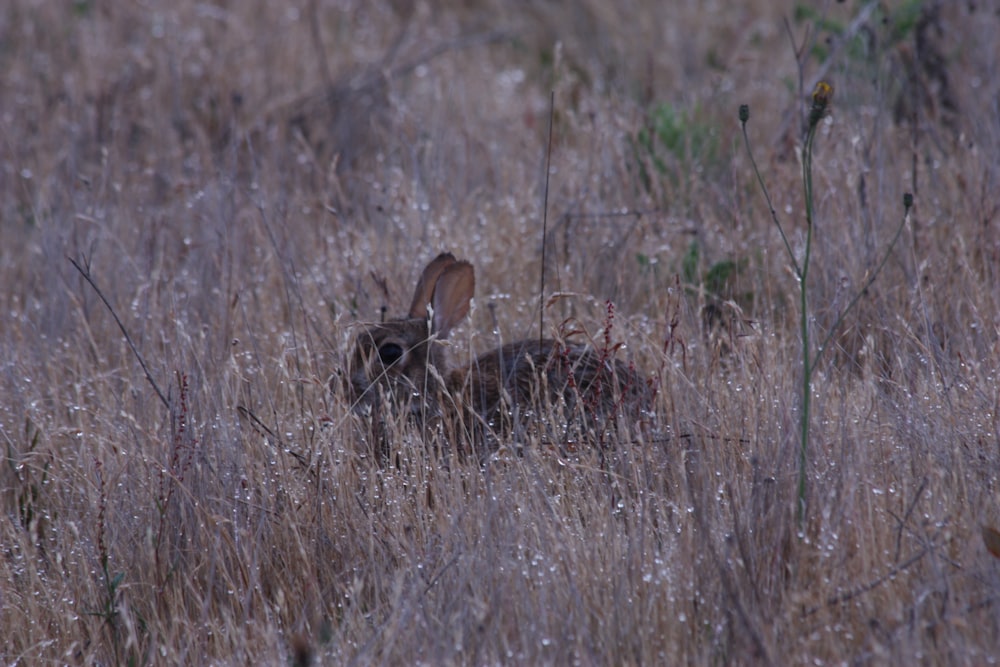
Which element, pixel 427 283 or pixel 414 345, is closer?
pixel 414 345

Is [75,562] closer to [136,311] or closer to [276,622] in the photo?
[276,622]

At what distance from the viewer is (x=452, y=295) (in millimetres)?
4199

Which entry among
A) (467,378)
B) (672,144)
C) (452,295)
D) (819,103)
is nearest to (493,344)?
(452,295)

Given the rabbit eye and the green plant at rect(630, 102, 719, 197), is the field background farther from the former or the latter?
the rabbit eye

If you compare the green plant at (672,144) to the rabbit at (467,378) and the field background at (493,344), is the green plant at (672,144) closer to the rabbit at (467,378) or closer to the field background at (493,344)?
the field background at (493,344)

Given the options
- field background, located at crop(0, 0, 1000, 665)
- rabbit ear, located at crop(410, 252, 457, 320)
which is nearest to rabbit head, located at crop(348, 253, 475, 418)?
rabbit ear, located at crop(410, 252, 457, 320)

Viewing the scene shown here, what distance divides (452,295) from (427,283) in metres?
0.13

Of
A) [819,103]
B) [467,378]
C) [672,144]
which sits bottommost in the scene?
[467,378]

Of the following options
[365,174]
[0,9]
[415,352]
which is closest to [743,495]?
[415,352]

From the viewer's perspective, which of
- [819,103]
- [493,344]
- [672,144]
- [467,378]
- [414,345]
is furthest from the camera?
[672,144]

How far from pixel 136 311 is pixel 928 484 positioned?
118 inches

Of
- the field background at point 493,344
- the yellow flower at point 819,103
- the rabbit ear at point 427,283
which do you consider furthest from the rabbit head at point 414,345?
the yellow flower at point 819,103

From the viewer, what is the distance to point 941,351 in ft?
11.7

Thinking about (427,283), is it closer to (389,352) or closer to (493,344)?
(389,352)
